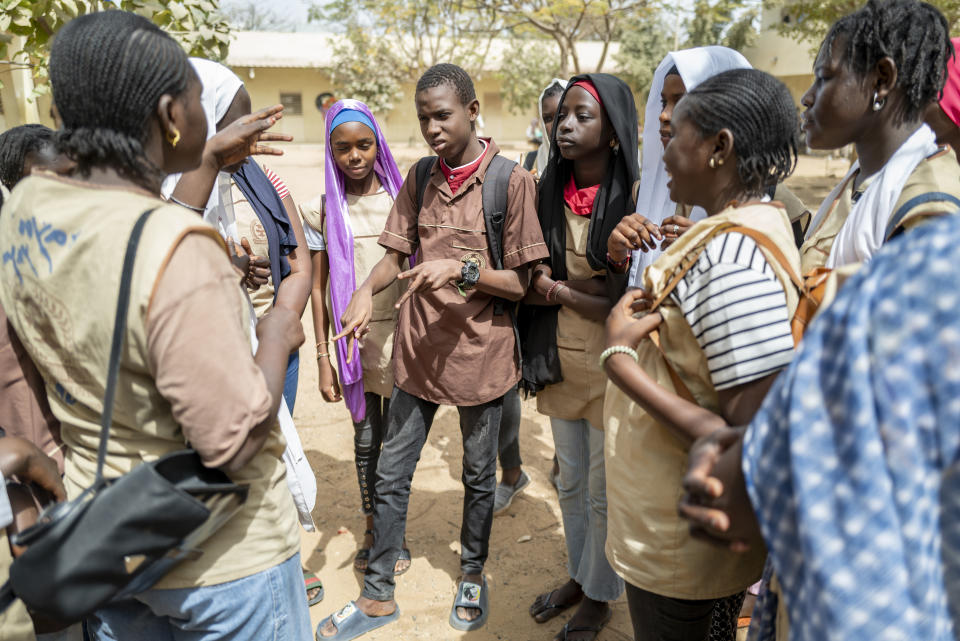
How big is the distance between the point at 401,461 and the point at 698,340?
1.80m

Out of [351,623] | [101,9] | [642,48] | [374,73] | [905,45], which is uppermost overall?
[642,48]

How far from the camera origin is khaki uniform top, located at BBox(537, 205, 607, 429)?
9.04ft

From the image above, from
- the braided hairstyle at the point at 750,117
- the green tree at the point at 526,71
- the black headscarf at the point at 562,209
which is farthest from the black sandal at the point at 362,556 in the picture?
the green tree at the point at 526,71

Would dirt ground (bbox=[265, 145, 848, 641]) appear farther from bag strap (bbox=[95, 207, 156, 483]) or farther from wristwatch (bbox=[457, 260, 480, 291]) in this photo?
bag strap (bbox=[95, 207, 156, 483])

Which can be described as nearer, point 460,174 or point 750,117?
point 750,117

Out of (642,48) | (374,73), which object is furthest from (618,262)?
(642,48)

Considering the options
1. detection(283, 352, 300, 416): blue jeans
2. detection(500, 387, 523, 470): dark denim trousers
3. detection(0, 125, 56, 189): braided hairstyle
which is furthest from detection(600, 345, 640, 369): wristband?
detection(500, 387, 523, 470): dark denim trousers

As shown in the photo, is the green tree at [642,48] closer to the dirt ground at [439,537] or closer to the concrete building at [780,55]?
the concrete building at [780,55]

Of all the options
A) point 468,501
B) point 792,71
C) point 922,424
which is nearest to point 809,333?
point 922,424

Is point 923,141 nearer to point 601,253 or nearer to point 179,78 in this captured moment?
point 601,253

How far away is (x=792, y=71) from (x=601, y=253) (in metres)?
28.4

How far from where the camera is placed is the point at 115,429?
4.70 feet

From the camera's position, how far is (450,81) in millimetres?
2926

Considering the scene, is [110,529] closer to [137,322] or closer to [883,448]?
[137,322]
